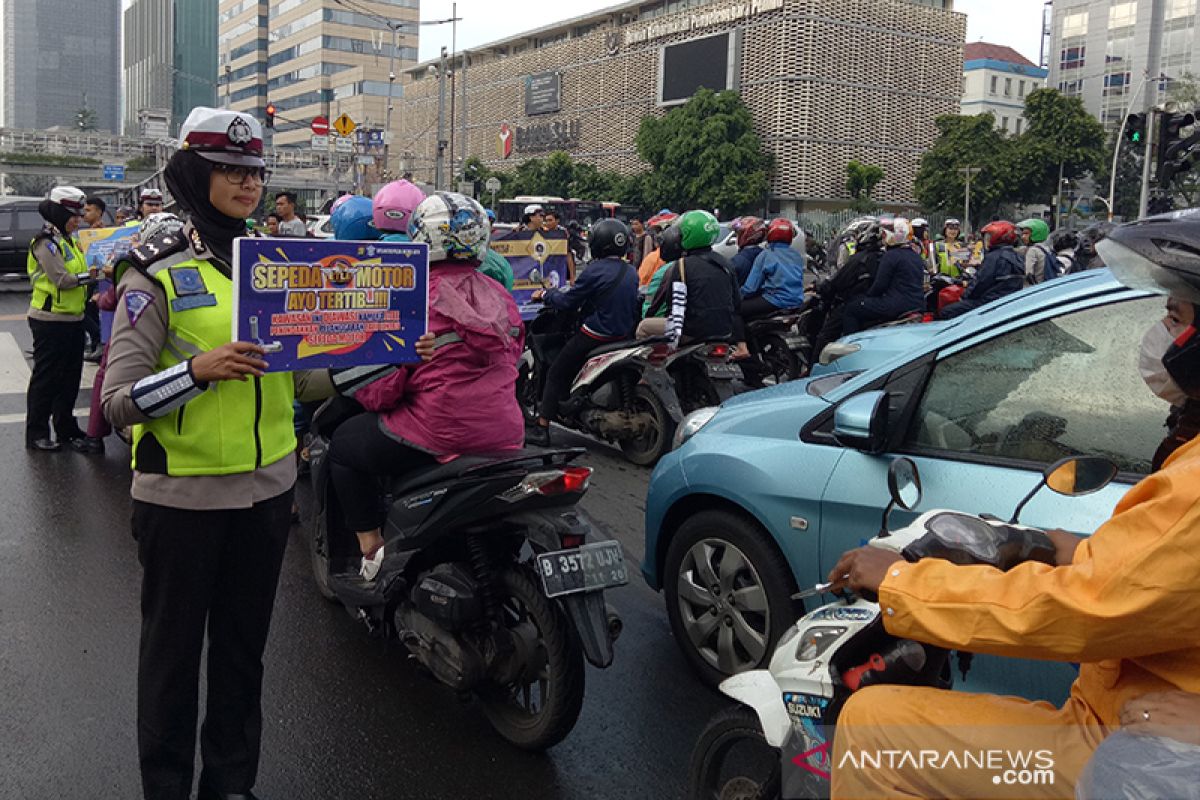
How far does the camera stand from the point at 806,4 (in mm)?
59250

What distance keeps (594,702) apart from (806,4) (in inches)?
2399

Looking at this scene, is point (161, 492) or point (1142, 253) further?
point (161, 492)

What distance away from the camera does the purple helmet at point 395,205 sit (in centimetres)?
538

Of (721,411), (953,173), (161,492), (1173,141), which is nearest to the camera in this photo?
(161,492)

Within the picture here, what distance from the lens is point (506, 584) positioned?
3568 mm

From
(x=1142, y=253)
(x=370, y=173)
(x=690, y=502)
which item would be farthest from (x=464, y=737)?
(x=370, y=173)

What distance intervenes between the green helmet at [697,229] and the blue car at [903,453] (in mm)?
3787

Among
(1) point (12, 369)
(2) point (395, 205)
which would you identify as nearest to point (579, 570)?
(2) point (395, 205)

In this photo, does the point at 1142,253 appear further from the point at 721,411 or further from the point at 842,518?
the point at 721,411

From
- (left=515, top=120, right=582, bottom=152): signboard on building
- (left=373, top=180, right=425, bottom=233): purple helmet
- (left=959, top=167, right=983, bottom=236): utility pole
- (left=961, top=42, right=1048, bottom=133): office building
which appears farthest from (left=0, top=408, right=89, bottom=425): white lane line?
(left=961, top=42, right=1048, bottom=133): office building

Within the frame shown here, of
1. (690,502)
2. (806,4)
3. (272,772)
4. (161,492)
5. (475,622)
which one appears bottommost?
(272,772)

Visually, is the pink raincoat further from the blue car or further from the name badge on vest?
the name badge on vest

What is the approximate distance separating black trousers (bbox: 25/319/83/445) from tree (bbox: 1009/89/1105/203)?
173 feet

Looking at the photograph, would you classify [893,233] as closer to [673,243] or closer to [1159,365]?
[673,243]
